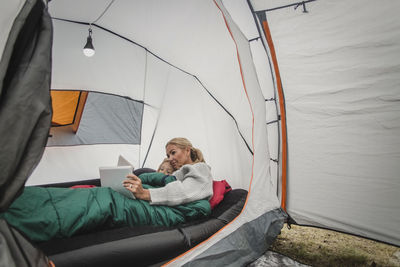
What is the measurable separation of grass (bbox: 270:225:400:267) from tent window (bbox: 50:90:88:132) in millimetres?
2271

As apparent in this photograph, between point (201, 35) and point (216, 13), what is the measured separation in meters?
0.26

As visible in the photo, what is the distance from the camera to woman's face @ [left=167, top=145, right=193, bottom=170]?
75.9 inches

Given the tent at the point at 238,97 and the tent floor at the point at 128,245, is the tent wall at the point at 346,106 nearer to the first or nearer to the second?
the tent at the point at 238,97

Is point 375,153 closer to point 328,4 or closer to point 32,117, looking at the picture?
point 328,4

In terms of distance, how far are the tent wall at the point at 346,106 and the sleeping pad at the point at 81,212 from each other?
912 millimetres

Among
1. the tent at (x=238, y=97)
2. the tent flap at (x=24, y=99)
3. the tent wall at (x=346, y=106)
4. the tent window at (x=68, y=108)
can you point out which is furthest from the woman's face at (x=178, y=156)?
the tent window at (x=68, y=108)

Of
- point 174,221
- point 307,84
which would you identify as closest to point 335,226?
point 307,84

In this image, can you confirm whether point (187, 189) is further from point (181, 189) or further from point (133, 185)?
point (133, 185)

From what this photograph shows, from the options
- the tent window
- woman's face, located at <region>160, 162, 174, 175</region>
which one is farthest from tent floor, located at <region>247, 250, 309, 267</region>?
the tent window

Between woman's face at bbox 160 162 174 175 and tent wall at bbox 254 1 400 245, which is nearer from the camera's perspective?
tent wall at bbox 254 1 400 245

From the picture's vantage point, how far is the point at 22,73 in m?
0.78

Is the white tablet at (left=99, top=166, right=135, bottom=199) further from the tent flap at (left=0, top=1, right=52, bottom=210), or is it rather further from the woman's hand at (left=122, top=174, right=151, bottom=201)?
the tent flap at (left=0, top=1, right=52, bottom=210)

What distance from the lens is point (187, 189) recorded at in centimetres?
146

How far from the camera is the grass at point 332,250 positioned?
146 cm
